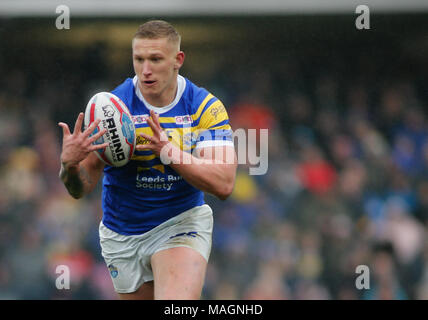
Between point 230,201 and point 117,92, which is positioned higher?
point 117,92

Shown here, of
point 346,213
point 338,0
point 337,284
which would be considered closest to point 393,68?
point 338,0

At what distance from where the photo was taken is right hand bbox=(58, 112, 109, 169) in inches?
154

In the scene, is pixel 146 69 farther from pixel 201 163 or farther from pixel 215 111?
pixel 201 163

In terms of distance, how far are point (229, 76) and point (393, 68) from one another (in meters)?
3.16

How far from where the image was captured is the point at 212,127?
425cm

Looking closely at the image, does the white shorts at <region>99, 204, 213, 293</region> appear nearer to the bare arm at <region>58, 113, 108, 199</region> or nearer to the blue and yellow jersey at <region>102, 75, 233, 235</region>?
the blue and yellow jersey at <region>102, 75, 233, 235</region>

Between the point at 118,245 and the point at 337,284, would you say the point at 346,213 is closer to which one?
the point at 337,284

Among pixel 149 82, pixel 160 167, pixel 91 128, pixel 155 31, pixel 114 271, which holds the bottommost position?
pixel 114 271

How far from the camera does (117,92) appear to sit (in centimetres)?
438

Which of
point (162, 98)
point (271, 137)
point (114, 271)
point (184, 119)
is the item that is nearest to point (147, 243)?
point (114, 271)

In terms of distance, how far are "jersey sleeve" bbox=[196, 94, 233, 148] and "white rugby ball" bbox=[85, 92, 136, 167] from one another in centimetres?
44

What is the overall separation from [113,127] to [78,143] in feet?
0.88
